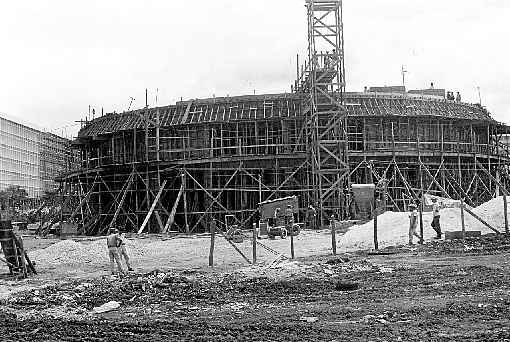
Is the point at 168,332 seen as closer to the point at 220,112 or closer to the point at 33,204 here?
the point at 220,112

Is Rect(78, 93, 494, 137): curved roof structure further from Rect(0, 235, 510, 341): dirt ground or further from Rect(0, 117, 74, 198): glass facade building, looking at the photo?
Rect(0, 117, 74, 198): glass facade building

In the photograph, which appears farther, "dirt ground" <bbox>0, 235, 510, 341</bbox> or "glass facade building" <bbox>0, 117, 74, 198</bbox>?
"glass facade building" <bbox>0, 117, 74, 198</bbox>

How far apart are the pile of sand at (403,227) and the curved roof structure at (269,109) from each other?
52.6 feet

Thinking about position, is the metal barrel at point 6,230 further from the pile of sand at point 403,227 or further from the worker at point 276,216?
the worker at point 276,216

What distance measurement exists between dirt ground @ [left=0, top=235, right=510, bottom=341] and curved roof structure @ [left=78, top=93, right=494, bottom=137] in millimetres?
26021

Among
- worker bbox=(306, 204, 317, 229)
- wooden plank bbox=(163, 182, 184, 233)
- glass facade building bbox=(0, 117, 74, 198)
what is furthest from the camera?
glass facade building bbox=(0, 117, 74, 198)

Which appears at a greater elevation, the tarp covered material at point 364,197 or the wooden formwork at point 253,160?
the wooden formwork at point 253,160

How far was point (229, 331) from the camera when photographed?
417 inches

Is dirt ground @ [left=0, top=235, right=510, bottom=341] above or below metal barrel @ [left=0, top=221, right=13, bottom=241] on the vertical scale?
below

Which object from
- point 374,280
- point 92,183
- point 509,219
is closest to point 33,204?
point 92,183

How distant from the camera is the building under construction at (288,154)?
42.2 metres

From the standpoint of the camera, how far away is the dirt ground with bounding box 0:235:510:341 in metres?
10.3

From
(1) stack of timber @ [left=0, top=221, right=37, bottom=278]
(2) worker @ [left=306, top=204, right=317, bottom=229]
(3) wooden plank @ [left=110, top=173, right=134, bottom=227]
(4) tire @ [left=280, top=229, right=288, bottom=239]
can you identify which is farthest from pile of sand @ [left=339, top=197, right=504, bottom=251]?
(3) wooden plank @ [left=110, top=173, right=134, bottom=227]

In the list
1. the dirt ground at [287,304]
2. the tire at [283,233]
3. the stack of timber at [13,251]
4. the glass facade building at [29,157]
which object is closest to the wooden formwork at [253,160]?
the tire at [283,233]
